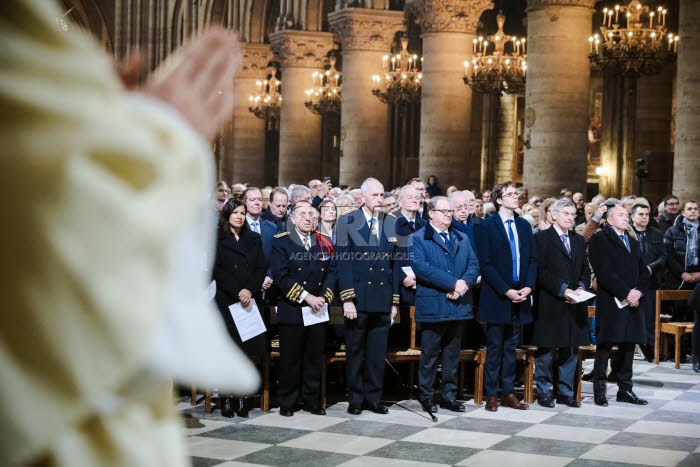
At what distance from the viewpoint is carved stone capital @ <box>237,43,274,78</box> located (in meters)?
32.8

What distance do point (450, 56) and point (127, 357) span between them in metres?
19.7

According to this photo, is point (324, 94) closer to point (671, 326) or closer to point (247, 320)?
point (671, 326)

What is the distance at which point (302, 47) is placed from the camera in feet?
92.0

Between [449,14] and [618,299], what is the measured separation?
36.8 feet

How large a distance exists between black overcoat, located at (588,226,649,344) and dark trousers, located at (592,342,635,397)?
11cm

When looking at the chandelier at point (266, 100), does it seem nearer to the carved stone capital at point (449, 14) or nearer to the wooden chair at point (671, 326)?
the carved stone capital at point (449, 14)

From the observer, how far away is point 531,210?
1302 centimetres

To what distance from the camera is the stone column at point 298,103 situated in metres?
28.1

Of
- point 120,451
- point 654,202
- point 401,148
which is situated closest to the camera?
point 120,451

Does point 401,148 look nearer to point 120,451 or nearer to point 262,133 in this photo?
point 262,133

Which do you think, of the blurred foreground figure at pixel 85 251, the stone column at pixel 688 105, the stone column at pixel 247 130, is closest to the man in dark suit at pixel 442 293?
the stone column at pixel 688 105

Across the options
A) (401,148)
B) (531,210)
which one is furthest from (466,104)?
(401,148)

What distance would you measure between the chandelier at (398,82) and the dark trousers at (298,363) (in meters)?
14.8

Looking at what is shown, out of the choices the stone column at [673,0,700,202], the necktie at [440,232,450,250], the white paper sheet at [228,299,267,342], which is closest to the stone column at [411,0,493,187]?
the stone column at [673,0,700,202]
